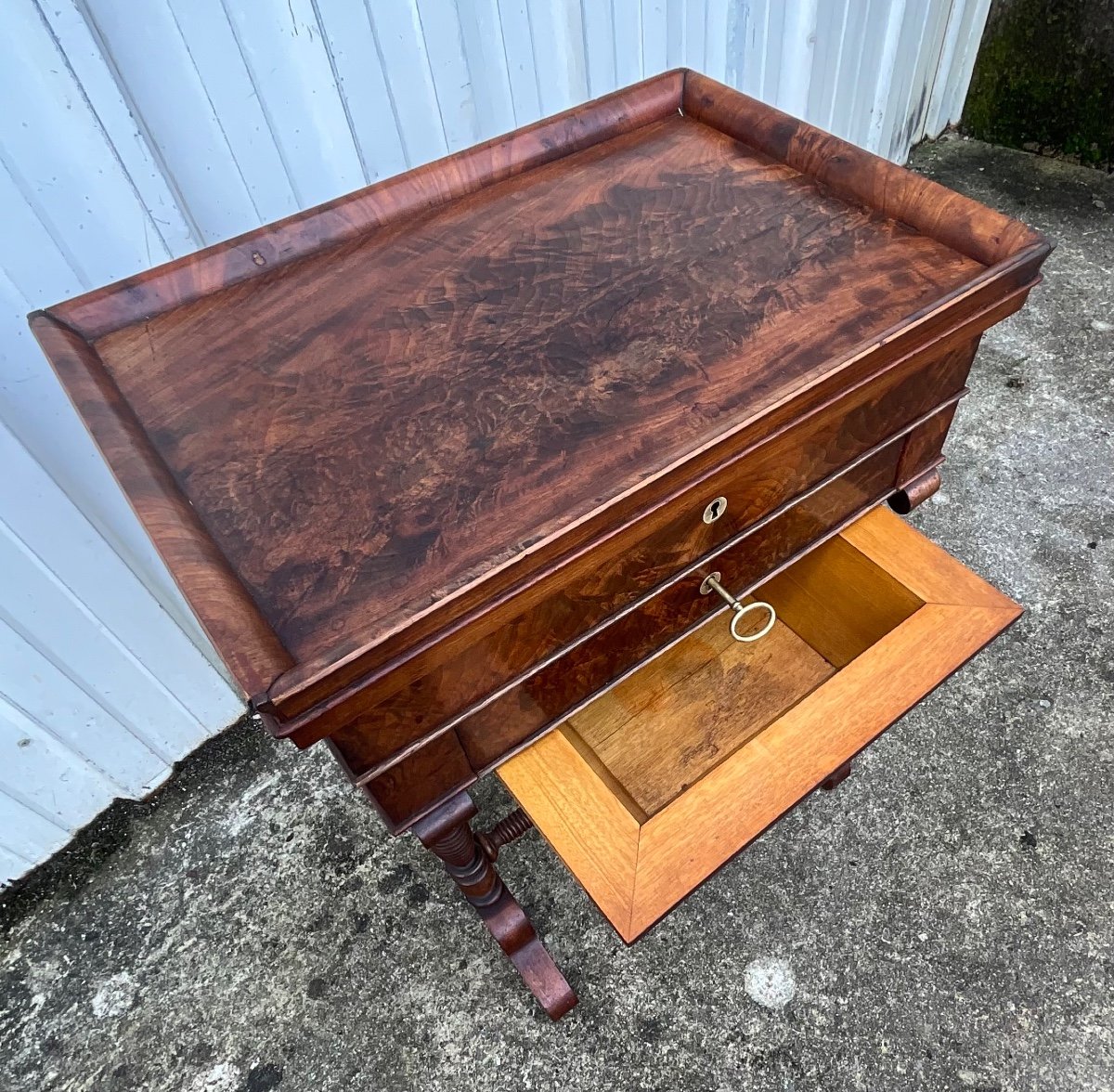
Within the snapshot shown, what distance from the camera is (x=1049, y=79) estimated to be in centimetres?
245

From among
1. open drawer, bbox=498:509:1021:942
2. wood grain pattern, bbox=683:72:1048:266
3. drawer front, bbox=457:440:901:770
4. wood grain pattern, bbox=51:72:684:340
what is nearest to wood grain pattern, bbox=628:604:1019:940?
open drawer, bbox=498:509:1021:942

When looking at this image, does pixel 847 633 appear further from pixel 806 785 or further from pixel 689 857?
pixel 689 857

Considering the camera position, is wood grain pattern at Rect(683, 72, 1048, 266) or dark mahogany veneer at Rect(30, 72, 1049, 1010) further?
wood grain pattern at Rect(683, 72, 1048, 266)

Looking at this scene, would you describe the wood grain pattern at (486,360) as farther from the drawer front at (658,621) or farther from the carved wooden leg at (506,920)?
the carved wooden leg at (506,920)

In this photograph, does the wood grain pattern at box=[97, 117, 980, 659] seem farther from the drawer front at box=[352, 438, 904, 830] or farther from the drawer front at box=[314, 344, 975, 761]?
the drawer front at box=[352, 438, 904, 830]

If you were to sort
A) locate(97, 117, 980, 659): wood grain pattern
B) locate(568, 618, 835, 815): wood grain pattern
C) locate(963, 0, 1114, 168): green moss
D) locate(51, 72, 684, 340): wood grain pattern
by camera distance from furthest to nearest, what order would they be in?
1. locate(963, 0, 1114, 168): green moss
2. locate(568, 618, 835, 815): wood grain pattern
3. locate(51, 72, 684, 340): wood grain pattern
4. locate(97, 117, 980, 659): wood grain pattern

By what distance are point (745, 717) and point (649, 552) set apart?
43 centimetres

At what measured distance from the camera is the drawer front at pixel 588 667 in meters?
0.78

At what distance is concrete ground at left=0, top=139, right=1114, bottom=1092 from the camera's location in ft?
3.87

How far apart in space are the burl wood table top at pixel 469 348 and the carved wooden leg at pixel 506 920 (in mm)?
438

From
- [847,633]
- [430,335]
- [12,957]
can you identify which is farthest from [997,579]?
[12,957]

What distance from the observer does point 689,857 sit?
81cm

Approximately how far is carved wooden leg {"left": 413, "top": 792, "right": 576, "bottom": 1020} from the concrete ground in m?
0.08

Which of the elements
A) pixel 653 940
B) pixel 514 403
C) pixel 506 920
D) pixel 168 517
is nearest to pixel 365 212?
pixel 514 403
